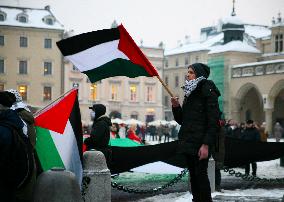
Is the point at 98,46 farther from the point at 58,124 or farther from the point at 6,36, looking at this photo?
the point at 6,36

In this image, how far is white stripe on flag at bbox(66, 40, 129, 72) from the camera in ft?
28.0

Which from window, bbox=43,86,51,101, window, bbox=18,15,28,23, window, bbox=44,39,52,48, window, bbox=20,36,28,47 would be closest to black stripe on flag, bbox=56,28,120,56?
window, bbox=20,36,28,47

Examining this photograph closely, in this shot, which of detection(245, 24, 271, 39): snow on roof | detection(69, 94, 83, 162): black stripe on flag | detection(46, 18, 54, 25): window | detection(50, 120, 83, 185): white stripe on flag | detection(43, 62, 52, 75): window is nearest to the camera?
detection(50, 120, 83, 185): white stripe on flag

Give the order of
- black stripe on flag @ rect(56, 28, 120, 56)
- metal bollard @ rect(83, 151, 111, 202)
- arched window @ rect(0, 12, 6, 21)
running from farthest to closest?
1. arched window @ rect(0, 12, 6, 21)
2. black stripe on flag @ rect(56, 28, 120, 56)
3. metal bollard @ rect(83, 151, 111, 202)

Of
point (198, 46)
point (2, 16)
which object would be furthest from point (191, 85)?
point (198, 46)

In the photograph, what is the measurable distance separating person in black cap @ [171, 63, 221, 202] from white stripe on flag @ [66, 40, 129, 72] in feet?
7.32

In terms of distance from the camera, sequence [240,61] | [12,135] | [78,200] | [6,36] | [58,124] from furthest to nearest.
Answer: [6,36]
[240,61]
[58,124]
[78,200]
[12,135]

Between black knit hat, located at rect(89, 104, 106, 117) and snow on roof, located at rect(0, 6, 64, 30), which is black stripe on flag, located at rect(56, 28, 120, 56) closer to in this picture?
black knit hat, located at rect(89, 104, 106, 117)

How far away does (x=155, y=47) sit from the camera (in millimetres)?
72188

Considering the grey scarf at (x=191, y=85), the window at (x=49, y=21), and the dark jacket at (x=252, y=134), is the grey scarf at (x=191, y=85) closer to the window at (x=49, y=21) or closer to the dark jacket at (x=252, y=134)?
the dark jacket at (x=252, y=134)

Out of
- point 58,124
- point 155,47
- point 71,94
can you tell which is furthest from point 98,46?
point 155,47

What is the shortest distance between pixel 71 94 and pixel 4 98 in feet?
6.52

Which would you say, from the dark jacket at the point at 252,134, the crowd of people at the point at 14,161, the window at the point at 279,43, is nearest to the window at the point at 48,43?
the window at the point at 279,43

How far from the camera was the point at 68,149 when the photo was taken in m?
7.56
